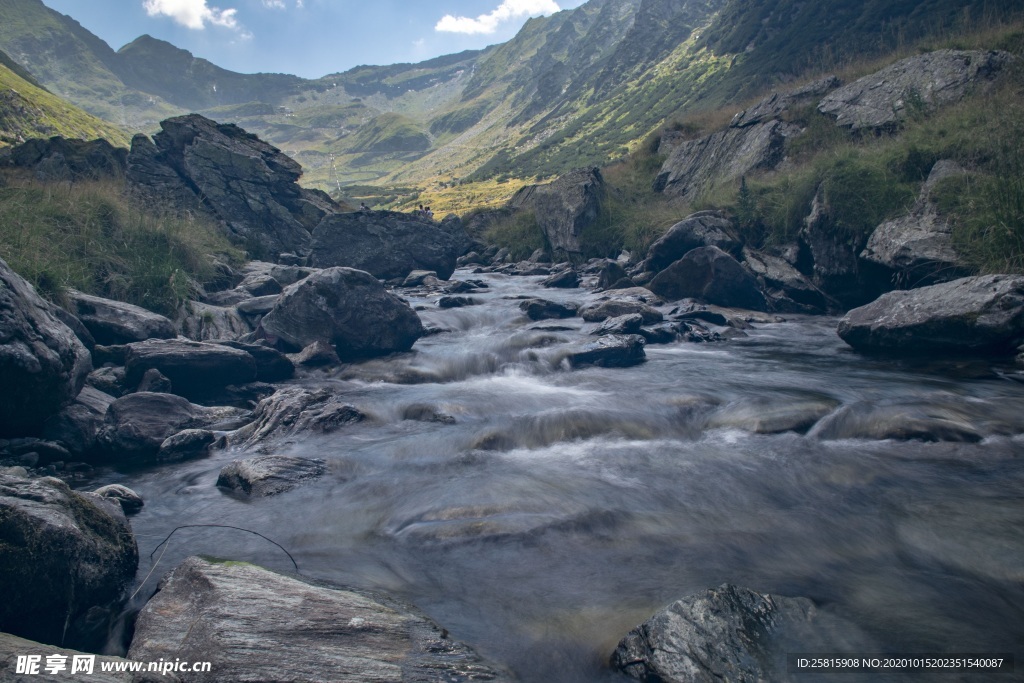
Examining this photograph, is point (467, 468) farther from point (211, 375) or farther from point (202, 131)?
point (202, 131)

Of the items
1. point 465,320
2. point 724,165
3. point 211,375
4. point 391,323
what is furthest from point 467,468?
point 724,165

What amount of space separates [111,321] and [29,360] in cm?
414

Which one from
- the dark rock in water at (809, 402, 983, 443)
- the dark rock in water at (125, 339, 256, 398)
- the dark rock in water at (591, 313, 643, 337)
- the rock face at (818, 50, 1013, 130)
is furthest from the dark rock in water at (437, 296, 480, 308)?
the rock face at (818, 50, 1013, 130)

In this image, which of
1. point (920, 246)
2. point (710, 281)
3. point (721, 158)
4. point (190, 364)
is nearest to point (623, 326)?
point (710, 281)

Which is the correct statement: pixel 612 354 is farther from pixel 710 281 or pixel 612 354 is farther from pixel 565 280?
pixel 565 280

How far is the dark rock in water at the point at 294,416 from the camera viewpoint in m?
7.89

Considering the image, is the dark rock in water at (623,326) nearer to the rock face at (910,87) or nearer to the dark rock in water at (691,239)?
the dark rock in water at (691,239)

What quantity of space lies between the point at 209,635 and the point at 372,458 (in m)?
4.18

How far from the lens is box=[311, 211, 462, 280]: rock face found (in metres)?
22.9

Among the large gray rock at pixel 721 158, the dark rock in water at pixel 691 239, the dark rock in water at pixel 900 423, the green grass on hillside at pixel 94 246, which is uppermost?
the large gray rock at pixel 721 158

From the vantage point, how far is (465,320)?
50.5 ft

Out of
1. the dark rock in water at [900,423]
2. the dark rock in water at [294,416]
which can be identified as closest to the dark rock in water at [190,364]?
the dark rock in water at [294,416]

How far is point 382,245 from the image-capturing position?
24.0 meters

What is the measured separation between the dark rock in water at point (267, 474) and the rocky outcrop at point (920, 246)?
10.7 meters
